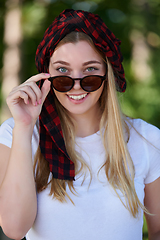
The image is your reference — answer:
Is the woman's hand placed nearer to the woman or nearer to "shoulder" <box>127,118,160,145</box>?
the woman

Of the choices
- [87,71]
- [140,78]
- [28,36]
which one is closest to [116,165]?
[87,71]

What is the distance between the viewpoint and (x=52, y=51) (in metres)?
1.80

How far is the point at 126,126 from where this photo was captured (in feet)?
6.77

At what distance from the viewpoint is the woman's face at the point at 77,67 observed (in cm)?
174

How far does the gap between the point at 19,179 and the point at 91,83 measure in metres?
0.74

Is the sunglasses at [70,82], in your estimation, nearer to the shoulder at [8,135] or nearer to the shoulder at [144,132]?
the shoulder at [8,135]

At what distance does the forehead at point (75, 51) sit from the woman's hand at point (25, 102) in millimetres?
181

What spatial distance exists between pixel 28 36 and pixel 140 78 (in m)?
1.60

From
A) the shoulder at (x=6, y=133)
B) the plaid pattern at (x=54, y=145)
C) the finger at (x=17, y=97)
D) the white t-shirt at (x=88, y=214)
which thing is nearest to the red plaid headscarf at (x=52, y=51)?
the plaid pattern at (x=54, y=145)

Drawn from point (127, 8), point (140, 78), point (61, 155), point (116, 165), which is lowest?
point (116, 165)

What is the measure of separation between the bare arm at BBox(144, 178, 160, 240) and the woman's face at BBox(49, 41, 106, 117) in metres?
0.75

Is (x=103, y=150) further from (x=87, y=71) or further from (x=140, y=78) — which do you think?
(x=140, y=78)

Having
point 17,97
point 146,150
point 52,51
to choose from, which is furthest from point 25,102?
point 146,150

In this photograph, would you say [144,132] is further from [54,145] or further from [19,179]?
[19,179]
